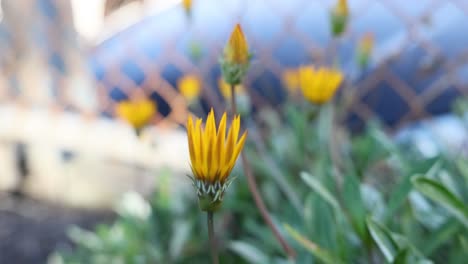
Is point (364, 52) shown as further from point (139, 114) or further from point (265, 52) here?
point (265, 52)

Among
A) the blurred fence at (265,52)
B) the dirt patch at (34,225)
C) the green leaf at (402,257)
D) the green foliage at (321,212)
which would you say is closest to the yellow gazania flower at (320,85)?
the green foliage at (321,212)

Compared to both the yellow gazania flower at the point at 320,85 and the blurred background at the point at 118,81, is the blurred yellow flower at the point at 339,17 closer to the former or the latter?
the yellow gazania flower at the point at 320,85

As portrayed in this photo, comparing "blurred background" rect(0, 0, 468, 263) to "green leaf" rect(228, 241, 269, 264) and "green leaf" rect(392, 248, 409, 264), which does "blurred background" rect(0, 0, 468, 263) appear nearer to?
"green leaf" rect(228, 241, 269, 264)

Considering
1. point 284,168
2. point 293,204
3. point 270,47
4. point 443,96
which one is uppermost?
point 270,47

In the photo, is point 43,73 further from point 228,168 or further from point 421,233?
point 228,168

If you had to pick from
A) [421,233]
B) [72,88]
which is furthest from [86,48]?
[421,233]
